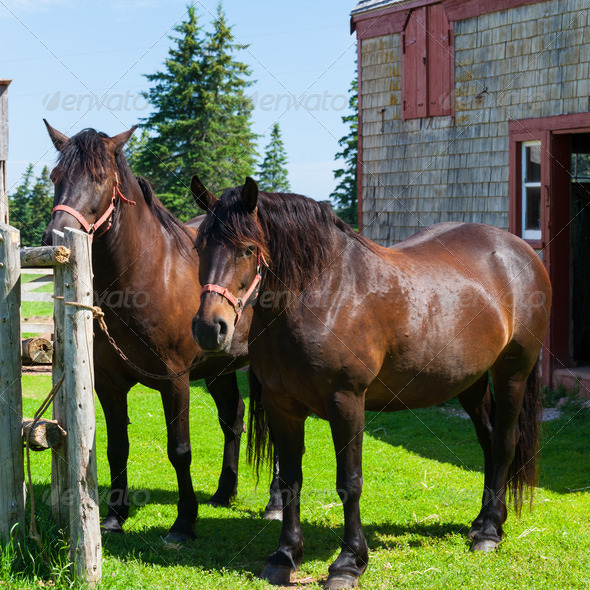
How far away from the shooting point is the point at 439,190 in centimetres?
977

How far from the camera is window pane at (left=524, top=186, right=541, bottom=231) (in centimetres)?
865

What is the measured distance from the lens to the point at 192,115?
85.5 ft

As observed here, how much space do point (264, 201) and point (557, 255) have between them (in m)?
5.64

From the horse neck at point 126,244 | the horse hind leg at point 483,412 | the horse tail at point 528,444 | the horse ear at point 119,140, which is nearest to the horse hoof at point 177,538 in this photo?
the horse neck at point 126,244

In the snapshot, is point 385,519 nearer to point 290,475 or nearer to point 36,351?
point 290,475

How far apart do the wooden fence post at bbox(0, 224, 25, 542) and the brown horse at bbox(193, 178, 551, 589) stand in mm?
997

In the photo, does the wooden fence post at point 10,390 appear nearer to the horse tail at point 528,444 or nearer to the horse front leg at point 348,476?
the horse front leg at point 348,476

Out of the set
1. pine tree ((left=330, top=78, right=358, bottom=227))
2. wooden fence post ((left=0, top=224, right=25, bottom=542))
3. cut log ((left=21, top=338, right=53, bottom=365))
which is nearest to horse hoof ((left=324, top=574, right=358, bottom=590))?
wooden fence post ((left=0, top=224, right=25, bottom=542))

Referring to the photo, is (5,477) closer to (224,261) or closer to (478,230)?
(224,261)

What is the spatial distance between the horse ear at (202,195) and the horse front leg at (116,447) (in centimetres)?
154

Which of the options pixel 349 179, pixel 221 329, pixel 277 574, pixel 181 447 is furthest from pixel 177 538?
pixel 349 179

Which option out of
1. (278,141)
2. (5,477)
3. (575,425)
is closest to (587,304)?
(575,425)

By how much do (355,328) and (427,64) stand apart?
7.01m

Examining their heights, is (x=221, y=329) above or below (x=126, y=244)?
below
